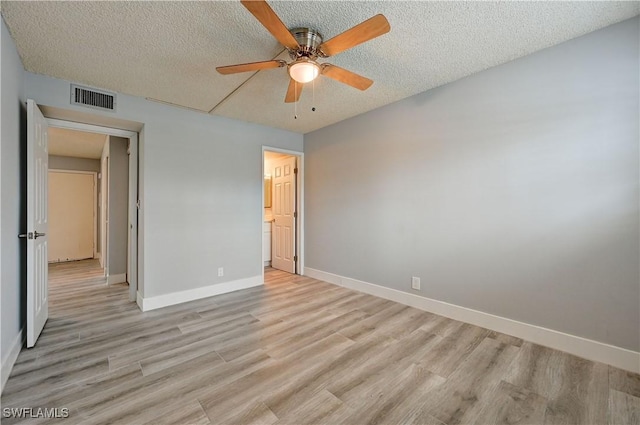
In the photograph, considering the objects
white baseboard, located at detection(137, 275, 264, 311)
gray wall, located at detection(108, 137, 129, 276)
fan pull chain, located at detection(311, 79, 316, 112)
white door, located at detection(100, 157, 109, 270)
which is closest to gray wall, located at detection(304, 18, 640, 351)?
fan pull chain, located at detection(311, 79, 316, 112)

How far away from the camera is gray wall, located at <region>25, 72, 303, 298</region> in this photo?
3107mm

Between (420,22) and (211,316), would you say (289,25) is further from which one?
(211,316)

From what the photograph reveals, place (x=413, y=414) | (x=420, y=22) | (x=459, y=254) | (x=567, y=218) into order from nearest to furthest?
(x=413, y=414) < (x=420, y=22) < (x=567, y=218) < (x=459, y=254)

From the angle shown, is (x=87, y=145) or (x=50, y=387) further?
(x=87, y=145)

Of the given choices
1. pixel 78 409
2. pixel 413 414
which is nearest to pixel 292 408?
pixel 413 414

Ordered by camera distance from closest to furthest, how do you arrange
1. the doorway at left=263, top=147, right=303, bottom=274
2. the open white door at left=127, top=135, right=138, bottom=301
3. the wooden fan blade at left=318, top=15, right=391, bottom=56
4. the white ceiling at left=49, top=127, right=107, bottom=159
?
the wooden fan blade at left=318, top=15, right=391, bottom=56
the open white door at left=127, top=135, right=138, bottom=301
the white ceiling at left=49, top=127, right=107, bottom=159
the doorway at left=263, top=147, right=303, bottom=274

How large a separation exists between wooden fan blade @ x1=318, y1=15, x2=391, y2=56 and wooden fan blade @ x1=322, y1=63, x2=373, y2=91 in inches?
5.6

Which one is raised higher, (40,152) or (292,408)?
(40,152)

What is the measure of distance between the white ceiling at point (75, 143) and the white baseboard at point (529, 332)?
522 centimetres

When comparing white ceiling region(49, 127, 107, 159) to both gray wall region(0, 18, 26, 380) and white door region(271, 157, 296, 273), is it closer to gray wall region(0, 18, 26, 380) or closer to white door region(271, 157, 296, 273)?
gray wall region(0, 18, 26, 380)

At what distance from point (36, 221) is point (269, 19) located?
2641mm

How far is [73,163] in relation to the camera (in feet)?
19.7

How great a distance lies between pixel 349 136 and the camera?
391cm

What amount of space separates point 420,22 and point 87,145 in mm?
6014
